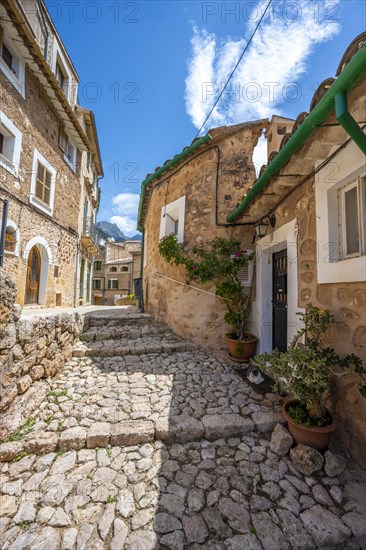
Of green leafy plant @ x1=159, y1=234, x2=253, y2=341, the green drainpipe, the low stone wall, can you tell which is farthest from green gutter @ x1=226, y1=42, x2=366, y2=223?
the low stone wall

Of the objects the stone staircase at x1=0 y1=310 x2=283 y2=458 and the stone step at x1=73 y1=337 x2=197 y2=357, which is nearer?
the stone staircase at x1=0 y1=310 x2=283 y2=458

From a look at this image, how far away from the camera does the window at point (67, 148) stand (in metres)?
9.36

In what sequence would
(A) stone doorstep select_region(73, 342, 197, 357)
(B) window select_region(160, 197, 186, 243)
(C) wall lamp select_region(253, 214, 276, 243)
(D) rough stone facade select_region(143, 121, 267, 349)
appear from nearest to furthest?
(C) wall lamp select_region(253, 214, 276, 243) < (A) stone doorstep select_region(73, 342, 197, 357) < (D) rough stone facade select_region(143, 121, 267, 349) < (B) window select_region(160, 197, 186, 243)

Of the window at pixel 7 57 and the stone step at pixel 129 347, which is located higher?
the window at pixel 7 57

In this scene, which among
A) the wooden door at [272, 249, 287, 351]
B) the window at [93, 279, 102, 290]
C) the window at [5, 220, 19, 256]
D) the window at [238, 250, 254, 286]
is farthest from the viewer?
the window at [93, 279, 102, 290]

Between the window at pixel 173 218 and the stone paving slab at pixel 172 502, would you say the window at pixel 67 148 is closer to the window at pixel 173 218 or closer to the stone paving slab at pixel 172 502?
the window at pixel 173 218

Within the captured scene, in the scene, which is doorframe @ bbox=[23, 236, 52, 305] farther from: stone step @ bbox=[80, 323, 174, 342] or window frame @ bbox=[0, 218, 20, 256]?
stone step @ bbox=[80, 323, 174, 342]

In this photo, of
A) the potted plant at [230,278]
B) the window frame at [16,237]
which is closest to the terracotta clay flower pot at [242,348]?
the potted plant at [230,278]

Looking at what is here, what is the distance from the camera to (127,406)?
2.82 meters

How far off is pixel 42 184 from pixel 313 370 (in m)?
9.48

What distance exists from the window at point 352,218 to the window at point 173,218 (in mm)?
3369

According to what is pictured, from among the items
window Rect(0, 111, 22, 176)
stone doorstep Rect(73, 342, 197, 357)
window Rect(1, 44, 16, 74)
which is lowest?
stone doorstep Rect(73, 342, 197, 357)

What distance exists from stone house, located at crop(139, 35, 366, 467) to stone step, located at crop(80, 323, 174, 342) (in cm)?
38

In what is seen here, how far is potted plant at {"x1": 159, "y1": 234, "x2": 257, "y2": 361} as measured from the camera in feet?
14.6
